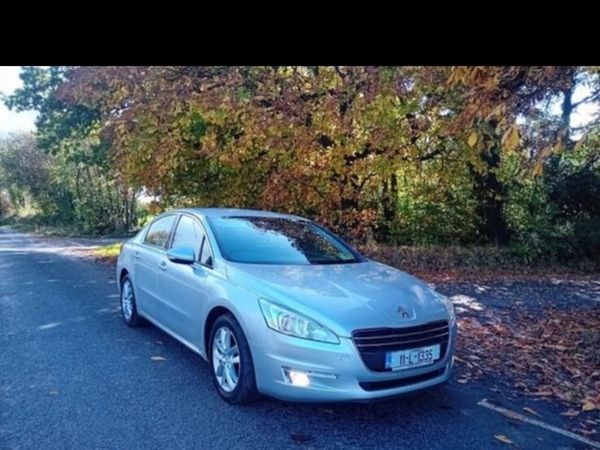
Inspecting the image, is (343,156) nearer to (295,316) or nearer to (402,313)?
(402,313)

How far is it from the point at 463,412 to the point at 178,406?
228 cm

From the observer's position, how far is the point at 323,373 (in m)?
3.39

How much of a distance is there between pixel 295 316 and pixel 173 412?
124cm

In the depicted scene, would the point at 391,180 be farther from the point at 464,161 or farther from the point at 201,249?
the point at 201,249

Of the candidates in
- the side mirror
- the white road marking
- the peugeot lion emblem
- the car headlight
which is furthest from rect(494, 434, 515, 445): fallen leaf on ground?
the side mirror

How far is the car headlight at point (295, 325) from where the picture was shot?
342cm

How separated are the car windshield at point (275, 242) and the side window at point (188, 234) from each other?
19cm

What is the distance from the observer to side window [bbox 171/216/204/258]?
4879 millimetres

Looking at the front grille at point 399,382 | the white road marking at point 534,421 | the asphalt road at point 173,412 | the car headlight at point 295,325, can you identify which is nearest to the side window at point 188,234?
the asphalt road at point 173,412

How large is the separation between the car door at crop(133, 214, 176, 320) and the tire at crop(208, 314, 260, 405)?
148cm

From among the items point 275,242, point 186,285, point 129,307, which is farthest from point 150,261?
point 275,242

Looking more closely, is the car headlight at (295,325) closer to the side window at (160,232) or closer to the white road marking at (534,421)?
the white road marking at (534,421)
